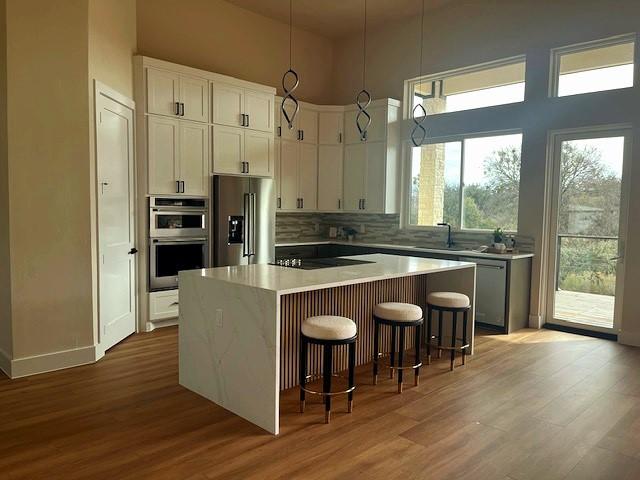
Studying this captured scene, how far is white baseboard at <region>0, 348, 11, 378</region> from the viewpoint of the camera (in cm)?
387

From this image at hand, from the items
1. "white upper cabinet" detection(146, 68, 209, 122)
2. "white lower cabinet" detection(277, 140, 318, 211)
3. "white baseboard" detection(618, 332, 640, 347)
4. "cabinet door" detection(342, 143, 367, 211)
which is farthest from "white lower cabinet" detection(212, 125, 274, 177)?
"white baseboard" detection(618, 332, 640, 347)

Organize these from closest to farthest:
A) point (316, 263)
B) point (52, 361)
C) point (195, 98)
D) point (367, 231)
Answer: point (52, 361)
point (316, 263)
point (195, 98)
point (367, 231)

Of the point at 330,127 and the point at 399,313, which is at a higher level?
the point at 330,127

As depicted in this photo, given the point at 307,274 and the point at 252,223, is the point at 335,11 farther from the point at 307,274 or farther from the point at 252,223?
the point at 307,274

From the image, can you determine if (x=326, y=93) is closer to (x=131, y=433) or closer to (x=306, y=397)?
(x=306, y=397)

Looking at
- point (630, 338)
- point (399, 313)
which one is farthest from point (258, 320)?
point (630, 338)

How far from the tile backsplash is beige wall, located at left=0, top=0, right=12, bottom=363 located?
3745 millimetres

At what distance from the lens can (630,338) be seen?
5012mm

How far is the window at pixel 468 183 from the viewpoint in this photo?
5.97 m

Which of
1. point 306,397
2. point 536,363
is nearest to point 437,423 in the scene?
point 306,397

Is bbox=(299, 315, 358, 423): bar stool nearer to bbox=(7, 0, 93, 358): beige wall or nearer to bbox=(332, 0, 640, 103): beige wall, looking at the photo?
bbox=(7, 0, 93, 358): beige wall

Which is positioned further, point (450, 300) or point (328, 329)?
point (450, 300)

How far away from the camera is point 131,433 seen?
293 centimetres

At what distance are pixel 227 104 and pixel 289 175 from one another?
142cm
